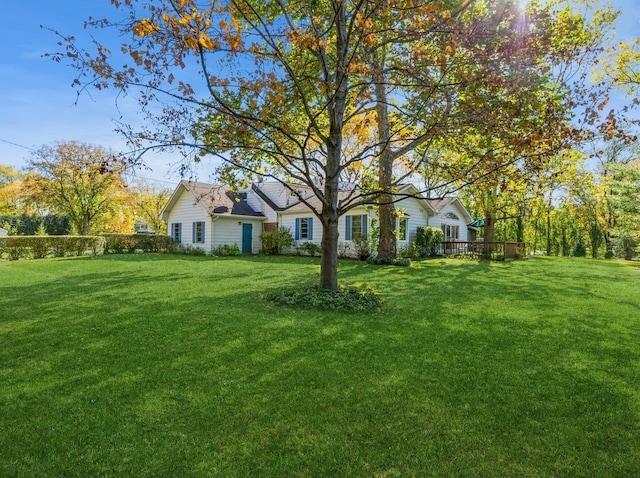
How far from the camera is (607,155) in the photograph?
101ft

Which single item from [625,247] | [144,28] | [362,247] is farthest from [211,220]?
[625,247]

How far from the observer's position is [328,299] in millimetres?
7066

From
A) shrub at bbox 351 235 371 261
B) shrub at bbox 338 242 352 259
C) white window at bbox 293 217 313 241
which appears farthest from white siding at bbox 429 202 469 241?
white window at bbox 293 217 313 241

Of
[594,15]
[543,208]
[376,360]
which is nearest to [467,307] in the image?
[376,360]

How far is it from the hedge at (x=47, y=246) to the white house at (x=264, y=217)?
4.79 meters

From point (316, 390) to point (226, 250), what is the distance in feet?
60.2

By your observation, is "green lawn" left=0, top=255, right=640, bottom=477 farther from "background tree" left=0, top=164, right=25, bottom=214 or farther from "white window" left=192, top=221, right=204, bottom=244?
"background tree" left=0, top=164, right=25, bottom=214

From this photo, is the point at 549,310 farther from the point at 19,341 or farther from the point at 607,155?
the point at 607,155

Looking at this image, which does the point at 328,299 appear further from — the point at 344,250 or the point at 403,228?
the point at 403,228

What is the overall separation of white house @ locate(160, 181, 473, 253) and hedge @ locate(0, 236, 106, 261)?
4.79 metres

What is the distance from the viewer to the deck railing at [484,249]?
65.0 feet

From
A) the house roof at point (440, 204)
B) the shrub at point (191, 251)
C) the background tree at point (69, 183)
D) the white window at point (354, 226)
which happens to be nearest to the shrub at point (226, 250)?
the shrub at point (191, 251)

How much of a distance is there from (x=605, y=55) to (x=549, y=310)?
14062mm

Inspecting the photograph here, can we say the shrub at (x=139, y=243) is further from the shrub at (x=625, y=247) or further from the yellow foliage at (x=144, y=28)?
the shrub at (x=625, y=247)
